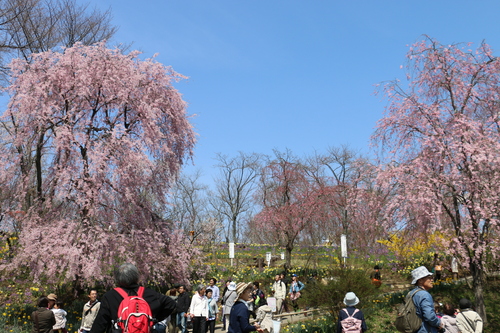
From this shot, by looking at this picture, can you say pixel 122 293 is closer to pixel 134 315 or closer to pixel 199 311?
pixel 134 315

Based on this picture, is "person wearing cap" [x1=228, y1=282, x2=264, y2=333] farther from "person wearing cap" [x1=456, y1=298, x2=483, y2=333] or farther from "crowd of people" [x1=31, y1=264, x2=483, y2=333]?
"person wearing cap" [x1=456, y1=298, x2=483, y2=333]

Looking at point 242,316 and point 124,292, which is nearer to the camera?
point 124,292

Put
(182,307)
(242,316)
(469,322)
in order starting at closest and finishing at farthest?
(242,316), (469,322), (182,307)

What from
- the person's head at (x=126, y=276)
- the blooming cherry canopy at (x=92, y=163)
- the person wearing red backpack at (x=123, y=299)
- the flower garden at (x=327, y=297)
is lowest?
the flower garden at (x=327, y=297)

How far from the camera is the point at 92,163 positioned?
44.2 ft

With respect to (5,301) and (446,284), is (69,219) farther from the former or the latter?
(446,284)

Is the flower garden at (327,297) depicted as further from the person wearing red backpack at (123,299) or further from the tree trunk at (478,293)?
the person wearing red backpack at (123,299)

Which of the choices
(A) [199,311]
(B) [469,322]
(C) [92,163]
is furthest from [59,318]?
(B) [469,322]

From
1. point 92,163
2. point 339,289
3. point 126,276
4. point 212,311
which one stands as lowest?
point 212,311

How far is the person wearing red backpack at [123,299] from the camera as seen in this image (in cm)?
401

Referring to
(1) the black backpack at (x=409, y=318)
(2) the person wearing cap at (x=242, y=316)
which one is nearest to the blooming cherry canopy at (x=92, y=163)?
(2) the person wearing cap at (x=242, y=316)

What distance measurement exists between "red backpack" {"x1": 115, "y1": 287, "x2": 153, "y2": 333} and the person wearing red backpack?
1cm

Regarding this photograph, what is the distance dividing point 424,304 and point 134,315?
3216 millimetres

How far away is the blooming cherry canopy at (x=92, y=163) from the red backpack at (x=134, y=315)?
961 cm
